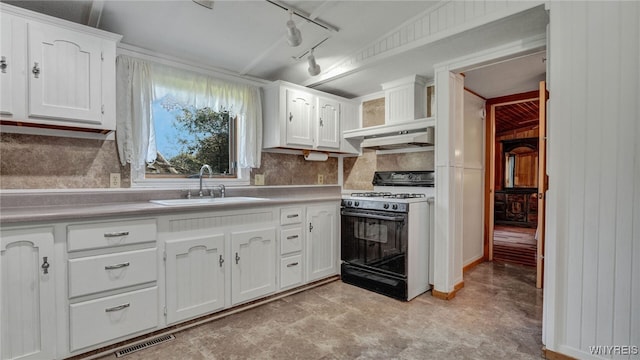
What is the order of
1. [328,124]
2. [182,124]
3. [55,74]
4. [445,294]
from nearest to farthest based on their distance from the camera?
1. [55,74]
2. [445,294]
3. [182,124]
4. [328,124]

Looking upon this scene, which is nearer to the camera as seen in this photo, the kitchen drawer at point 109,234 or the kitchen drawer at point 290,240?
the kitchen drawer at point 109,234

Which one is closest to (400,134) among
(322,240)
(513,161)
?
(322,240)

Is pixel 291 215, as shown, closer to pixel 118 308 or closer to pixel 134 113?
pixel 118 308

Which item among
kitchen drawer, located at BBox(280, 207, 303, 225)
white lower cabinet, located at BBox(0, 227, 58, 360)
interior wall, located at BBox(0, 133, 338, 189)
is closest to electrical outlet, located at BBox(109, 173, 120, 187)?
interior wall, located at BBox(0, 133, 338, 189)

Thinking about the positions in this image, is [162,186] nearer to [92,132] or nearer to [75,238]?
[92,132]

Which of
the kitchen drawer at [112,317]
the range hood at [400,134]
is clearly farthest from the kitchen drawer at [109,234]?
the range hood at [400,134]

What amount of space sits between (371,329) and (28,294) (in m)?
2.06

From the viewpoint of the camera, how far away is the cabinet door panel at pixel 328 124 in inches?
140

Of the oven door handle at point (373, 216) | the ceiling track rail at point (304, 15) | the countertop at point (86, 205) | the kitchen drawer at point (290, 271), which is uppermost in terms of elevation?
the ceiling track rail at point (304, 15)

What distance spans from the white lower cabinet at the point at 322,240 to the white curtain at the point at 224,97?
84 centimetres

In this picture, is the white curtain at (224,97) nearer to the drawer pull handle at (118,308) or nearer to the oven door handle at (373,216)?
the oven door handle at (373,216)

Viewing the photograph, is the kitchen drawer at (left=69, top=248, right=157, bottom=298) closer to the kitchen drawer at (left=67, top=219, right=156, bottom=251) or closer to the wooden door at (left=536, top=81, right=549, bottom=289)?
the kitchen drawer at (left=67, top=219, right=156, bottom=251)

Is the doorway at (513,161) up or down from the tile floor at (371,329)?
up

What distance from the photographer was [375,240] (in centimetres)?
299
